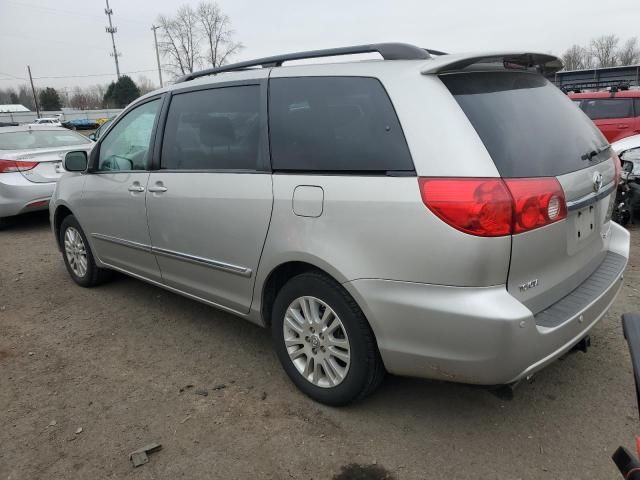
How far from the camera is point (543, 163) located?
221cm

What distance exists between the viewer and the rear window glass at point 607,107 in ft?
33.1

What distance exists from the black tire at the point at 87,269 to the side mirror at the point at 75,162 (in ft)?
1.80

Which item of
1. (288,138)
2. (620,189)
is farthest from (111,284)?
(620,189)

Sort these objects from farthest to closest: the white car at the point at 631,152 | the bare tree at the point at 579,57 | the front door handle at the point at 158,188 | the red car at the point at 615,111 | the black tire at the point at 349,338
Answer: the bare tree at the point at 579,57 < the red car at the point at 615,111 < the white car at the point at 631,152 < the front door handle at the point at 158,188 < the black tire at the point at 349,338

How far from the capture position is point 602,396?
9.01 feet

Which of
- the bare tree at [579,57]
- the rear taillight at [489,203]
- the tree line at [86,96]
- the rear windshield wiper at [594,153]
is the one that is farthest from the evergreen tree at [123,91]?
the rear taillight at [489,203]

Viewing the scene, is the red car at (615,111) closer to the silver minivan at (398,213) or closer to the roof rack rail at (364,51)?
the silver minivan at (398,213)

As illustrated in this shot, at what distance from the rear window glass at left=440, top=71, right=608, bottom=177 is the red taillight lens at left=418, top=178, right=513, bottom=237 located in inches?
4.2

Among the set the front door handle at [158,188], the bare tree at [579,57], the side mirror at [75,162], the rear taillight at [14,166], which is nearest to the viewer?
the front door handle at [158,188]

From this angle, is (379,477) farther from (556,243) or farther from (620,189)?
(620,189)

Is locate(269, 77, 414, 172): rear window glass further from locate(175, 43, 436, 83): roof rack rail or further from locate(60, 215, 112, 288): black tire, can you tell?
locate(60, 215, 112, 288): black tire

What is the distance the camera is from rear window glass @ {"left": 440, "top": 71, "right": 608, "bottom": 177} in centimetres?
215

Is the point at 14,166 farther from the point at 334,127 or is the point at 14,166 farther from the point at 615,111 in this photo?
the point at 615,111

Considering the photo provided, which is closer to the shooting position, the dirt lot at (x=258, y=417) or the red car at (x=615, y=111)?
the dirt lot at (x=258, y=417)
